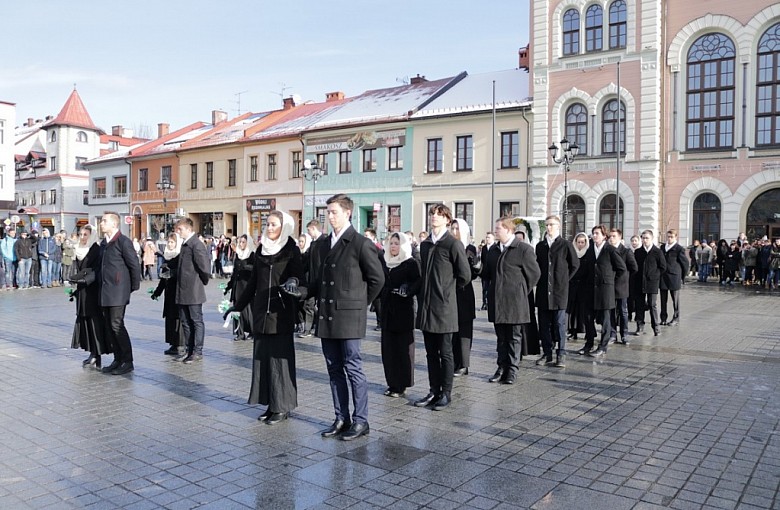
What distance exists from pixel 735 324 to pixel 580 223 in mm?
17174

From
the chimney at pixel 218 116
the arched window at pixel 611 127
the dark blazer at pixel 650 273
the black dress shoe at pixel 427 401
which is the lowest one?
the black dress shoe at pixel 427 401

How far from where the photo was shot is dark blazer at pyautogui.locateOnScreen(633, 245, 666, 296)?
41.3ft

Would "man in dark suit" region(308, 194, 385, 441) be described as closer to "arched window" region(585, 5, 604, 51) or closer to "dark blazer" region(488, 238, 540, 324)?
"dark blazer" region(488, 238, 540, 324)

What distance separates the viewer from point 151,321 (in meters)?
13.5

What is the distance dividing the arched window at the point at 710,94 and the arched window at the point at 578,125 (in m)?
4.19

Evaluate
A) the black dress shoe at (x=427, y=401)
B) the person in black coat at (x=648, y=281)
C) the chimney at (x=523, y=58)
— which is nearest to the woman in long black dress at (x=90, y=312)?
the black dress shoe at (x=427, y=401)

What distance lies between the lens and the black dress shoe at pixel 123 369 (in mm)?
8180

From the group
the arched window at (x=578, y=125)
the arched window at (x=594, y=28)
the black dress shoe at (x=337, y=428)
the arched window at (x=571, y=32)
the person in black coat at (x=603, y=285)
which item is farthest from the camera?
the arched window at (x=571, y=32)

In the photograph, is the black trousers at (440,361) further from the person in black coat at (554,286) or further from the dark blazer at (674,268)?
the dark blazer at (674,268)

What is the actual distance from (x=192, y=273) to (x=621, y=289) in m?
6.53

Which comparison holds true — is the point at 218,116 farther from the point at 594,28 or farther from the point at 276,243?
the point at 276,243

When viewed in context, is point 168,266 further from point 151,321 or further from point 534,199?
point 534,199

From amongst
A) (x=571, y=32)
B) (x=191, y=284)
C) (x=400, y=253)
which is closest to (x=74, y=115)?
(x=571, y=32)

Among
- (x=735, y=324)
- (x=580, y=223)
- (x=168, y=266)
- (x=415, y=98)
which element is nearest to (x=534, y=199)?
(x=580, y=223)
